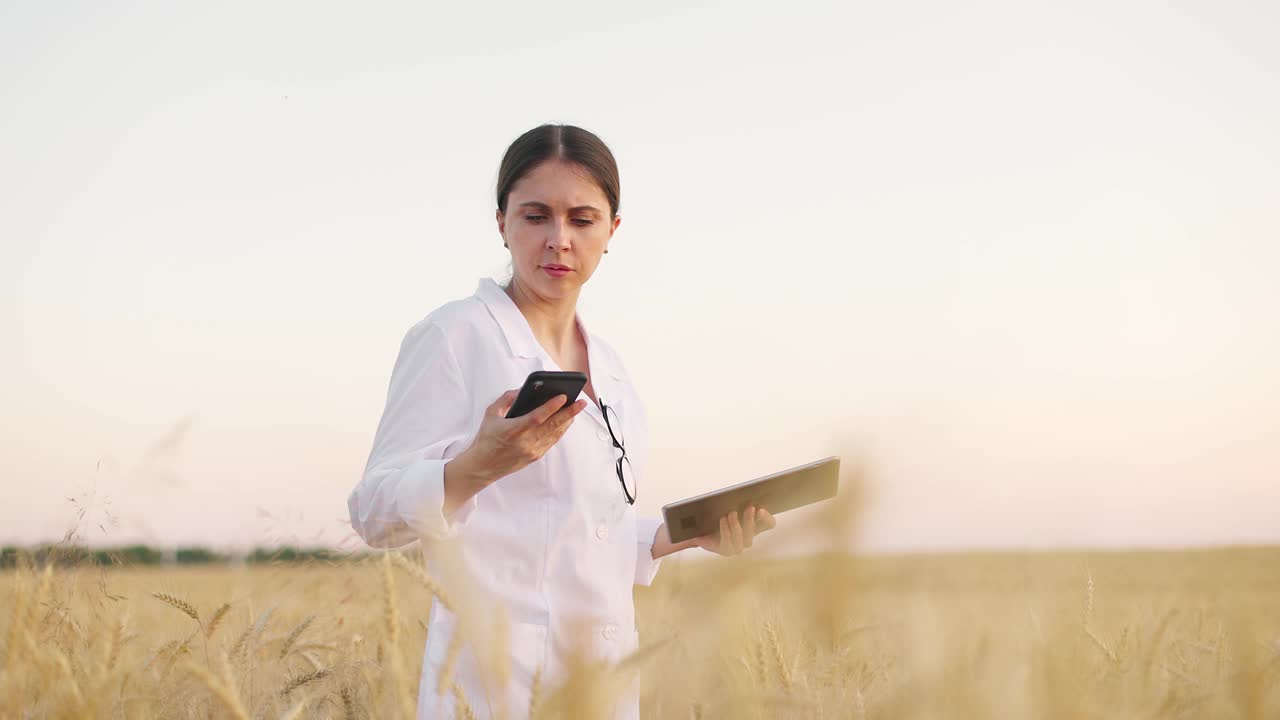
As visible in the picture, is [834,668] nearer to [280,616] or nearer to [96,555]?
[96,555]

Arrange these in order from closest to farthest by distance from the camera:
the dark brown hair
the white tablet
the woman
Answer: the woman, the white tablet, the dark brown hair

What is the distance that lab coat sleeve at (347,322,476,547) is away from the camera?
2.17m

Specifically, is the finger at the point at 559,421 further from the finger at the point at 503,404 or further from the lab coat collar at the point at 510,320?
the lab coat collar at the point at 510,320

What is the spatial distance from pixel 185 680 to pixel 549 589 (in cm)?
86

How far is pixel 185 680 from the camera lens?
2275 millimetres

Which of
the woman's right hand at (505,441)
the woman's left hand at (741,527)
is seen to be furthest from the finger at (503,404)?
the woman's left hand at (741,527)

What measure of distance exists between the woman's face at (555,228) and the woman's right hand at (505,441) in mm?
698

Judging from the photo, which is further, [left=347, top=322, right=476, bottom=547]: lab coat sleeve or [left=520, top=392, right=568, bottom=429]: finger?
[left=347, top=322, right=476, bottom=547]: lab coat sleeve

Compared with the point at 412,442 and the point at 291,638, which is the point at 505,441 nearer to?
the point at 412,442

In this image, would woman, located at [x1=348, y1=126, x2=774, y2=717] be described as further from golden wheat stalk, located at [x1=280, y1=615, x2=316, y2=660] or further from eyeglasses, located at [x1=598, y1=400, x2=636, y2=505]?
golden wheat stalk, located at [x1=280, y1=615, x2=316, y2=660]

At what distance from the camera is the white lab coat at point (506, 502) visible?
91.2 inches

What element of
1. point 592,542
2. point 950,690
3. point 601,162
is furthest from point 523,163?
point 950,690

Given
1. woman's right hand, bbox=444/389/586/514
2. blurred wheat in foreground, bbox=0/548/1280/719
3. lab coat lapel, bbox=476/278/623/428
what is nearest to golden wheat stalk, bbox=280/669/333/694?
blurred wheat in foreground, bbox=0/548/1280/719

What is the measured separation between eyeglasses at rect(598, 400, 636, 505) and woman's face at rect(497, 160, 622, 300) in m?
0.36
